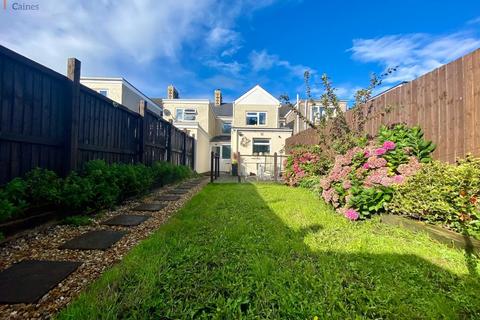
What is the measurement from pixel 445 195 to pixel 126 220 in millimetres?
4186

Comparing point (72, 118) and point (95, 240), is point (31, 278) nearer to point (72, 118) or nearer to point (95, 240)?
point (95, 240)

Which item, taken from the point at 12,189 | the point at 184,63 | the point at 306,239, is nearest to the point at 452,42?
the point at 306,239

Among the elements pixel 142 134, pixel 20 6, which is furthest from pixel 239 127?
pixel 20 6

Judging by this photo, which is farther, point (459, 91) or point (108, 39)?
point (108, 39)

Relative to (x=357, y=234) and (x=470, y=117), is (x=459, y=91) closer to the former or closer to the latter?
(x=470, y=117)

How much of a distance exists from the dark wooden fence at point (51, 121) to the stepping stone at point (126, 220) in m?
1.01

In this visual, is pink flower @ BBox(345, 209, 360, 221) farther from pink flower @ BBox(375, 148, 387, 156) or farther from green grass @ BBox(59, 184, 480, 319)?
pink flower @ BBox(375, 148, 387, 156)

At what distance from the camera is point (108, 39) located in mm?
8195

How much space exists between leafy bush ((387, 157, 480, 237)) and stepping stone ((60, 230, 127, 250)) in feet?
12.1

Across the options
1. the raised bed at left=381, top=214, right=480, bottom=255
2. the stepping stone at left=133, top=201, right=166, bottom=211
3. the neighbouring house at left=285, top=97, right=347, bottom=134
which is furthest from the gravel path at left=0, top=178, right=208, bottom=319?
the neighbouring house at left=285, top=97, right=347, bottom=134

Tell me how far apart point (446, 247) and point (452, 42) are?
26.3 feet

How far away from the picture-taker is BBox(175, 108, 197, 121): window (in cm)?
2030

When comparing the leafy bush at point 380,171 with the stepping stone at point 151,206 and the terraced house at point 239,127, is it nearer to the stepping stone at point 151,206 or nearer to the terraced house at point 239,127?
the stepping stone at point 151,206

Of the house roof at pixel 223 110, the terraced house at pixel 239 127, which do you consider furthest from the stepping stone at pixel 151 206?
the house roof at pixel 223 110
